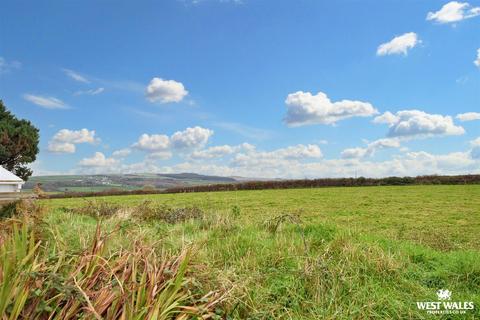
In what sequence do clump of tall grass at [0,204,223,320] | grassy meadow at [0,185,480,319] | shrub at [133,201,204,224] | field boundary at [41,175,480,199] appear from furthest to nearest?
field boundary at [41,175,480,199] < shrub at [133,201,204,224] < grassy meadow at [0,185,480,319] < clump of tall grass at [0,204,223,320]

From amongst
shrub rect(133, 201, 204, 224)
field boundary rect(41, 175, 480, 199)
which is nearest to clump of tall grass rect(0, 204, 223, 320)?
shrub rect(133, 201, 204, 224)

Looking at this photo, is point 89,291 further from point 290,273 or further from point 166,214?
point 166,214

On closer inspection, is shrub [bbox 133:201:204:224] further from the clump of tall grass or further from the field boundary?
the field boundary

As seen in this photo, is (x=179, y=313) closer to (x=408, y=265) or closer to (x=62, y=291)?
(x=62, y=291)

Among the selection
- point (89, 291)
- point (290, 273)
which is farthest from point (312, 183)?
point (89, 291)

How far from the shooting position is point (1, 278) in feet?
11.0

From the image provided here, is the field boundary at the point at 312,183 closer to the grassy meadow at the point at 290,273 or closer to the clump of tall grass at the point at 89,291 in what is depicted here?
the grassy meadow at the point at 290,273

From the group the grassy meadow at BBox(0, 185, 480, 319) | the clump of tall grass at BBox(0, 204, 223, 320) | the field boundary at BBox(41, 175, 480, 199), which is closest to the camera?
the clump of tall grass at BBox(0, 204, 223, 320)

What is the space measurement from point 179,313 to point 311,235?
3.93 m

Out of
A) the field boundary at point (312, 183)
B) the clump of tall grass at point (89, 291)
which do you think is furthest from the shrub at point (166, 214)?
the field boundary at point (312, 183)

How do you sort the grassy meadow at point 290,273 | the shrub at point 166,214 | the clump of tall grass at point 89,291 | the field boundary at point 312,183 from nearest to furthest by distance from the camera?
the clump of tall grass at point 89,291
the grassy meadow at point 290,273
the shrub at point 166,214
the field boundary at point 312,183

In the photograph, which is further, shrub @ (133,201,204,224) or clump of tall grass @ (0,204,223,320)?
shrub @ (133,201,204,224)

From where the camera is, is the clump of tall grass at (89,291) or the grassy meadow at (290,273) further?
the grassy meadow at (290,273)

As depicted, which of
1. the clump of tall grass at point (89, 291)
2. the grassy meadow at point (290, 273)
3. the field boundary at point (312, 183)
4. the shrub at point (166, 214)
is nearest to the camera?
the clump of tall grass at point (89, 291)
